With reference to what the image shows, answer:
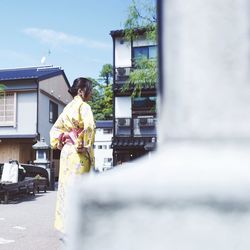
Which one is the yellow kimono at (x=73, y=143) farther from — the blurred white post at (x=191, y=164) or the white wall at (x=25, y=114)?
the white wall at (x=25, y=114)

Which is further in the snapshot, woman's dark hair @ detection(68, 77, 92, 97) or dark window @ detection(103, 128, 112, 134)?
dark window @ detection(103, 128, 112, 134)

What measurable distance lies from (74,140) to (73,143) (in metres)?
0.03

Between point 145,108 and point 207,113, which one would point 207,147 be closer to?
point 207,113

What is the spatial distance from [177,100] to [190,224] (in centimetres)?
25

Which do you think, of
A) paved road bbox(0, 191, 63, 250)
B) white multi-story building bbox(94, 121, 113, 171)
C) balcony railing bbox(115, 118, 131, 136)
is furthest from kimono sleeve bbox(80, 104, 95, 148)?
white multi-story building bbox(94, 121, 113, 171)

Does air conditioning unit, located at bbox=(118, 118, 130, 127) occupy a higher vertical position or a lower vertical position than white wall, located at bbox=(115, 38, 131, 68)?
lower

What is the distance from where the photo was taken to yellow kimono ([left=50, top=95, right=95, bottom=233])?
3.81 metres

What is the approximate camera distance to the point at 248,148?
79 cm

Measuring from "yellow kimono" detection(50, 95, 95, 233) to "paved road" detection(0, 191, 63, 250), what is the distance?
20.4 inches

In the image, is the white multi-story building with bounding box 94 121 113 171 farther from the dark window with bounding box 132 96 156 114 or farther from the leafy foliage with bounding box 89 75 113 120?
the dark window with bounding box 132 96 156 114

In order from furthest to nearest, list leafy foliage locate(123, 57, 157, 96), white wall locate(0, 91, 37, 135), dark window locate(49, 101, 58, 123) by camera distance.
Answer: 1. dark window locate(49, 101, 58, 123)
2. white wall locate(0, 91, 37, 135)
3. leafy foliage locate(123, 57, 157, 96)

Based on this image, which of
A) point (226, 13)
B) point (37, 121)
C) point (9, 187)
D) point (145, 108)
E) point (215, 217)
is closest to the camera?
point (215, 217)

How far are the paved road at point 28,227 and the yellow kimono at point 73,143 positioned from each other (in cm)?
52

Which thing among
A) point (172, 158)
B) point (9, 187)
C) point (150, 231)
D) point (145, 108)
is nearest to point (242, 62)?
point (172, 158)
